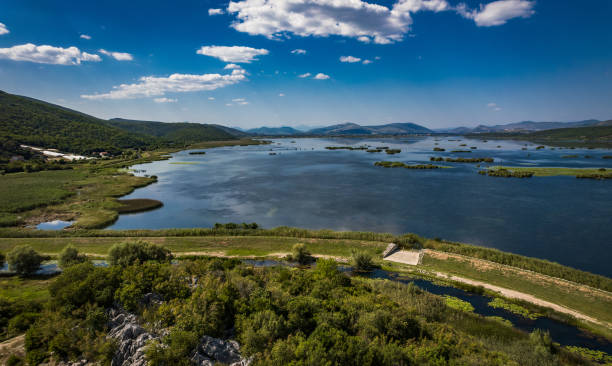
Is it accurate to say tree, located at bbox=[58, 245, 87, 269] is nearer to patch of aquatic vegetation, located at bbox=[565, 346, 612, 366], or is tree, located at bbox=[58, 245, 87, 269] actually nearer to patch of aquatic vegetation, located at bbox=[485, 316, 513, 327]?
patch of aquatic vegetation, located at bbox=[485, 316, 513, 327]

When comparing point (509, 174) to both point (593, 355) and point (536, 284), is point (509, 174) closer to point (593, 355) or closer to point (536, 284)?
point (536, 284)

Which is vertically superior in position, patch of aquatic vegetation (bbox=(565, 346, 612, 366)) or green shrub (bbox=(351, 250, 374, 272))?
green shrub (bbox=(351, 250, 374, 272))

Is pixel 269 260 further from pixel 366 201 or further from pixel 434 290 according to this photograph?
pixel 366 201

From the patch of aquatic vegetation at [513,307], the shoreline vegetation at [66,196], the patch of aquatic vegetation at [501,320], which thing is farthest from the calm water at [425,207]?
the patch of aquatic vegetation at [501,320]

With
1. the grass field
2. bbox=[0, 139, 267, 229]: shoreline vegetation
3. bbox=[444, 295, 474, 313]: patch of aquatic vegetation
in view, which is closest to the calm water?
bbox=[0, 139, 267, 229]: shoreline vegetation

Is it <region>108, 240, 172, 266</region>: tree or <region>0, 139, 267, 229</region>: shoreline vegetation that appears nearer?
<region>108, 240, 172, 266</region>: tree

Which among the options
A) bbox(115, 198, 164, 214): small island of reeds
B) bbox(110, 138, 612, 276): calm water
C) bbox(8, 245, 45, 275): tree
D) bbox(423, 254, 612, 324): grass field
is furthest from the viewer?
bbox(115, 198, 164, 214): small island of reeds

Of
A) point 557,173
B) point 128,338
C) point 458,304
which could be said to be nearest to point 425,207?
point 458,304

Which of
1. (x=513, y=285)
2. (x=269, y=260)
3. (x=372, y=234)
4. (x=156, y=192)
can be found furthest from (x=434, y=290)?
(x=156, y=192)
